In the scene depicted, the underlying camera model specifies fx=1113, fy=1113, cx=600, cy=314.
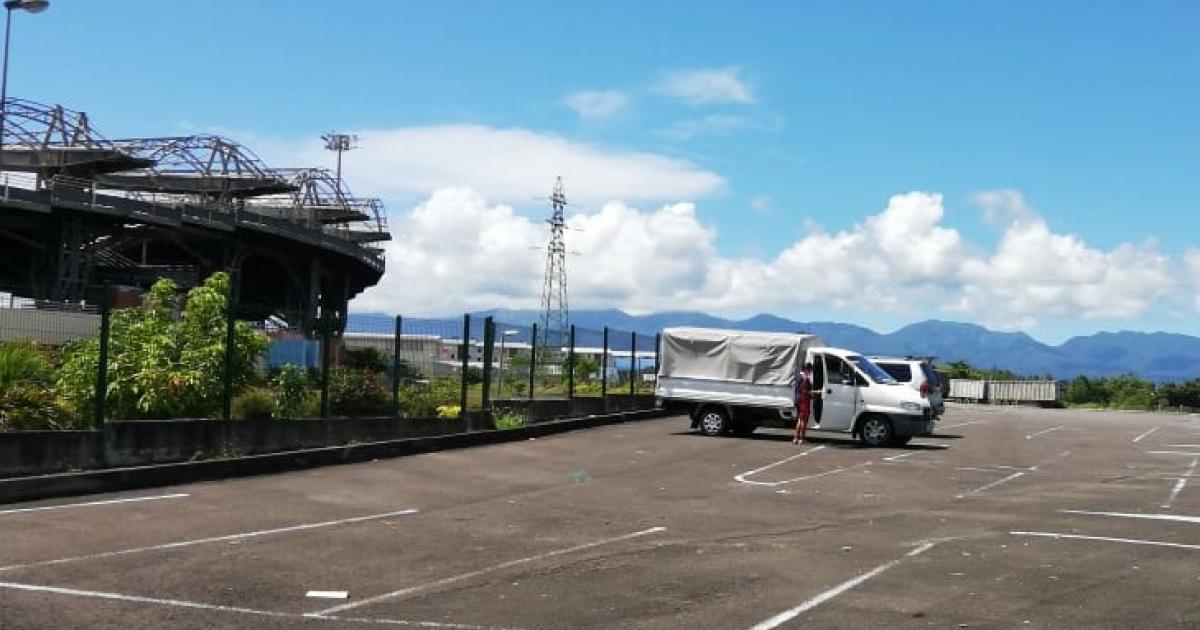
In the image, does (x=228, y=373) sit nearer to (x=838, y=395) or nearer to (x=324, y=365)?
(x=324, y=365)

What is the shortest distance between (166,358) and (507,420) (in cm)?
871

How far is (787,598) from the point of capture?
8.04 m

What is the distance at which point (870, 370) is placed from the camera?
2425 centimetres

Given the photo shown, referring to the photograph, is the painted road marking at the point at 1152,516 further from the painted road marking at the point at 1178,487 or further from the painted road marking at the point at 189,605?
the painted road marking at the point at 189,605

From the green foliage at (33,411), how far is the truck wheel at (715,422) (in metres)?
14.6

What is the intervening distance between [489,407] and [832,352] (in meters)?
7.62

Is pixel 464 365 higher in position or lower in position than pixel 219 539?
higher

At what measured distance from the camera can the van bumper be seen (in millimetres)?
23453

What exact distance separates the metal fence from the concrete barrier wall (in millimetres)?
393

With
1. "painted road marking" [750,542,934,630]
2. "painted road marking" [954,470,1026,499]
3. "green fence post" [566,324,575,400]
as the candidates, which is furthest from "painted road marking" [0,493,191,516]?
"green fence post" [566,324,575,400]

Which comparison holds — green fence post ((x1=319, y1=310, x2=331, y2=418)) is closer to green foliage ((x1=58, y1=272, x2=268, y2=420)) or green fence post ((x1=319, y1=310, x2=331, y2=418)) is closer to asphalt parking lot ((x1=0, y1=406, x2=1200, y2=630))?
green foliage ((x1=58, y1=272, x2=268, y2=420))

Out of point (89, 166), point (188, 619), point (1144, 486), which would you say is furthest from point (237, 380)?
point (89, 166)

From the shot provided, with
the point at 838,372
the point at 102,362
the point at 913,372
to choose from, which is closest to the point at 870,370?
the point at 838,372

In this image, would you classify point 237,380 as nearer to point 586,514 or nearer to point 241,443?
point 241,443
